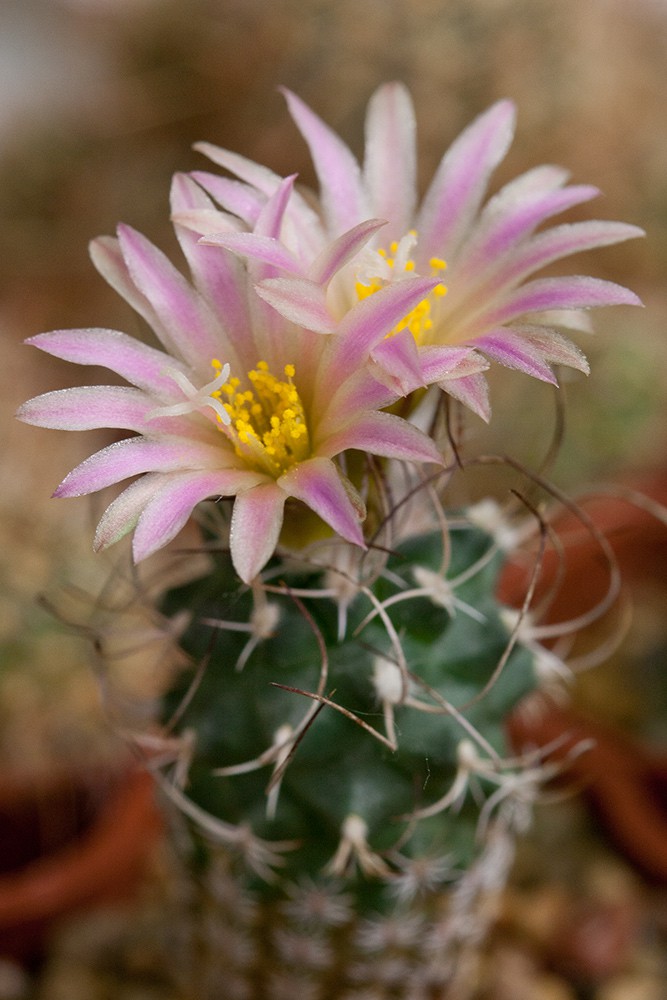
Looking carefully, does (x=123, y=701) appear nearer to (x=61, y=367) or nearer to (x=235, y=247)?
(x=235, y=247)

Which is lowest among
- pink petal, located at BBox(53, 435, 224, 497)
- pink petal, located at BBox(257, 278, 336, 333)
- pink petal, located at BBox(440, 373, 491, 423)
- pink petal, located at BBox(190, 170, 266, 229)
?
pink petal, located at BBox(440, 373, 491, 423)

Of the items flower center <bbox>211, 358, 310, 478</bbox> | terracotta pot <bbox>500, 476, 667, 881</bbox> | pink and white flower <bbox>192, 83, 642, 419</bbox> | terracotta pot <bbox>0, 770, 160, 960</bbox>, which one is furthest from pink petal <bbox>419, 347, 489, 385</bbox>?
terracotta pot <bbox>0, 770, 160, 960</bbox>

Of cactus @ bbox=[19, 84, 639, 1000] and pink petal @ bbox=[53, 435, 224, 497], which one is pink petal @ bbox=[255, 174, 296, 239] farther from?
pink petal @ bbox=[53, 435, 224, 497]

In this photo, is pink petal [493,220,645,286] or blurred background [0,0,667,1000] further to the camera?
blurred background [0,0,667,1000]

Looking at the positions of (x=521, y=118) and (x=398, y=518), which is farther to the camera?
(x=521, y=118)

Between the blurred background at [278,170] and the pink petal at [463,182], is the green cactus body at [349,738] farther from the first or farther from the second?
the blurred background at [278,170]

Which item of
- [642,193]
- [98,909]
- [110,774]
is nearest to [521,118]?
[642,193]

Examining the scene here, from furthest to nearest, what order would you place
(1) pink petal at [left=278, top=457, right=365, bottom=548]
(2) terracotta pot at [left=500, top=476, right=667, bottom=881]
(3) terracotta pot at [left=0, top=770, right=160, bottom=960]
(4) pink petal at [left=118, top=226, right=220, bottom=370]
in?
(2) terracotta pot at [left=500, top=476, right=667, bottom=881], (3) terracotta pot at [left=0, top=770, right=160, bottom=960], (4) pink petal at [left=118, top=226, right=220, bottom=370], (1) pink petal at [left=278, top=457, right=365, bottom=548]

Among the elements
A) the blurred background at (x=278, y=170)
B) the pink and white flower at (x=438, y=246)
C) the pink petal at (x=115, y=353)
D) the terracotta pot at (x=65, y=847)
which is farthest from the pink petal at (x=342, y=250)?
the terracotta pot at (x=65, y=847)
